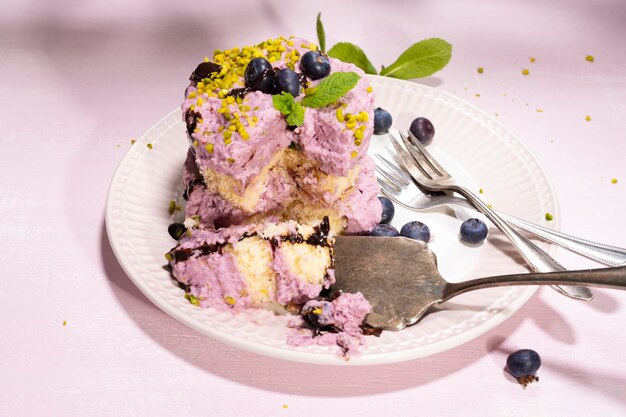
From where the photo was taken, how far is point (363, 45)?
4578 millimetres

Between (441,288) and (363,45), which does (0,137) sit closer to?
(363,45)

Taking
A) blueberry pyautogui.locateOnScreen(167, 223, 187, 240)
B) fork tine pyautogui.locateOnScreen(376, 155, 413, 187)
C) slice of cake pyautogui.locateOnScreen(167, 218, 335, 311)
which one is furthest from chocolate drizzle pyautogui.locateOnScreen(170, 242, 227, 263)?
fork tine pyautogui.locateOnScreen(376, 155, 413, 187)

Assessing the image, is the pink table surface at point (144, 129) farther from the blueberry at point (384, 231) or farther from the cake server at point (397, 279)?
the blueberry at point (384, 231)

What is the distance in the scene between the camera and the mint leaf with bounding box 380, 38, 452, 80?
4102 millimetres

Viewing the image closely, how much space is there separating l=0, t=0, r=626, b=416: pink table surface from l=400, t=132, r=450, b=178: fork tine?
73 centimetres

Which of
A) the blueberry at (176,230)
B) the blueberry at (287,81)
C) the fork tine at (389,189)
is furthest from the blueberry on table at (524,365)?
the blueberry at (176,230)

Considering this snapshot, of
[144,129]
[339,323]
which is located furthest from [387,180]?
[144,129]

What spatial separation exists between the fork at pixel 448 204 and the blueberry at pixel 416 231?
199mm

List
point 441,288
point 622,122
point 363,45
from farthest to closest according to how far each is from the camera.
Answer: point 363,45 < point 622,122 < point 441,288

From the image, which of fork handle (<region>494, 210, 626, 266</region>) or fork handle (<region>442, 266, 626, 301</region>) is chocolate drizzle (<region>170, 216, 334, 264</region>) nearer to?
fork handle (<region>442, 266, 626, 301</region>)

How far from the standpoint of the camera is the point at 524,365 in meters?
2.66

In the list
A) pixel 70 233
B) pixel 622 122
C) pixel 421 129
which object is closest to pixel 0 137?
pixel 70 233

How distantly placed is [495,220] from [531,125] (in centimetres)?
130

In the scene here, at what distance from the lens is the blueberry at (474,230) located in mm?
3021
